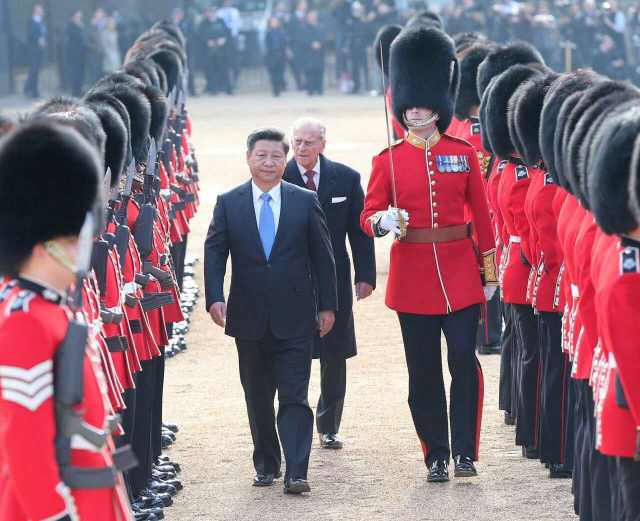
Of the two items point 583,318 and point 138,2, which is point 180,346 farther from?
point 138,2

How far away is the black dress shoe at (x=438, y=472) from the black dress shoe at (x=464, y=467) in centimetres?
4

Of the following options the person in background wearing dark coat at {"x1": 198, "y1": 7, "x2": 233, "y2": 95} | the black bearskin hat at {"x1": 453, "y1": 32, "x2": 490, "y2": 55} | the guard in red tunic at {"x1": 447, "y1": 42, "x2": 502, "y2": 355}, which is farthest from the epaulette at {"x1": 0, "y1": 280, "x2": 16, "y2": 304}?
the person in background wearing dark coat at {"x1": 198, "y1": 7, "x2": 233, "y2": 95}

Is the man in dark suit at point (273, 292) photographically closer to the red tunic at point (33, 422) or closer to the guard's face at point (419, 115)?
the guard's face at point (419, 115)

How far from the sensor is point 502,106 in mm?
6766

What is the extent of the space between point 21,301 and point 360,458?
10.4 ft

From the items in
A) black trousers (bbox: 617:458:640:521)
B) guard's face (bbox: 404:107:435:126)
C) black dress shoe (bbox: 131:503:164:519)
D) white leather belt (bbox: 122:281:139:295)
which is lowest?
black dress shoe (bbox: 131:503:164:519)

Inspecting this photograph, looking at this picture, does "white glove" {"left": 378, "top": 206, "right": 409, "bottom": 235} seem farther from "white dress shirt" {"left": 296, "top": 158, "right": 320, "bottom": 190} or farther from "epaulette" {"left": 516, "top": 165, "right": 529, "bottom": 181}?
"white dress shirt" {"left": 296, "top": 158, "right": 320, "bottom": 190}

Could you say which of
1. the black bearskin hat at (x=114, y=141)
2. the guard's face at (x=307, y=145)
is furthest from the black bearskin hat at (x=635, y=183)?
the guard's face at (x=307, y=145)

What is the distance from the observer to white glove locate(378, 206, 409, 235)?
19.4 ft

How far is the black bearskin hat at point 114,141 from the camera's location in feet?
17.7

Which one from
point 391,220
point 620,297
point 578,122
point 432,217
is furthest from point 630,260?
point 432,217

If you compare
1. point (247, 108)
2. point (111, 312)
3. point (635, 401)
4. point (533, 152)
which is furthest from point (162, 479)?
point (247, 108)

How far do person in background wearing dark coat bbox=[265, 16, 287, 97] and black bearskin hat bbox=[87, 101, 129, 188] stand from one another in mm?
22118

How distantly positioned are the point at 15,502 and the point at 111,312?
167 centimetres
